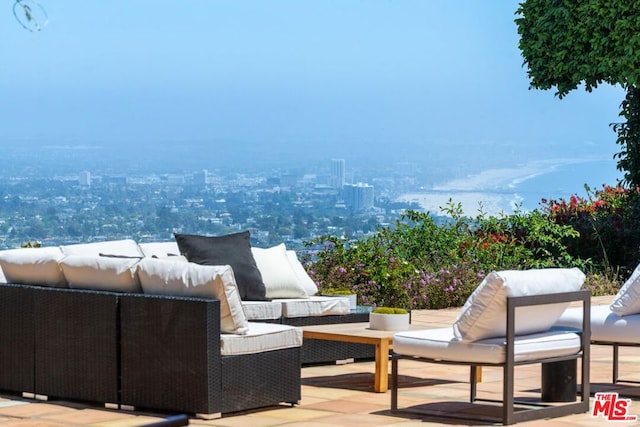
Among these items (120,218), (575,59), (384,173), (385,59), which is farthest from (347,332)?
(385,59)

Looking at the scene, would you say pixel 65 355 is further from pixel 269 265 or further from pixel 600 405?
pixel 600 405

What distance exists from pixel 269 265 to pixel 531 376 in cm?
195

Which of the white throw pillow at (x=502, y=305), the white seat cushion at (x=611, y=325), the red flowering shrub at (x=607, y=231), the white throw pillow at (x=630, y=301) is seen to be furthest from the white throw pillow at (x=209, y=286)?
the red flowering shrub at (x=607, y=231)

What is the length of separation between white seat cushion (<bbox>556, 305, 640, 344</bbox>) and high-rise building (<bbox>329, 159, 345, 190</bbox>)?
29.0 meters

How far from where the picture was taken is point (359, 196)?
99.4 ft

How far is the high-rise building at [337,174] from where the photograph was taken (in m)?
35.6

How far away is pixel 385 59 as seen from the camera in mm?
42969

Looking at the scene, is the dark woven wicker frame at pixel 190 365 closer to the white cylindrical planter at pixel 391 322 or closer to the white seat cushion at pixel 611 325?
the white cylindrical planter at pixel 391 322

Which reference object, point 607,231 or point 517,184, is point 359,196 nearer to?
point 517,184

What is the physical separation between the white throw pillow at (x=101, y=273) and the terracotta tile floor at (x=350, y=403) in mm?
622

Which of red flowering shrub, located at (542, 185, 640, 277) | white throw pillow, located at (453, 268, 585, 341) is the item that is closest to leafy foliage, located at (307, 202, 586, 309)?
red flowering shrub, located at (542, 185, 640, 277)

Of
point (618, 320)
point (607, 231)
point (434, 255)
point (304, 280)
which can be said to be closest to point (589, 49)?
point (607, 231)

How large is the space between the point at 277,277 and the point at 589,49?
7.39 metres

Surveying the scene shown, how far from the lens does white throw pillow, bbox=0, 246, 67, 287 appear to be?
644 cm
